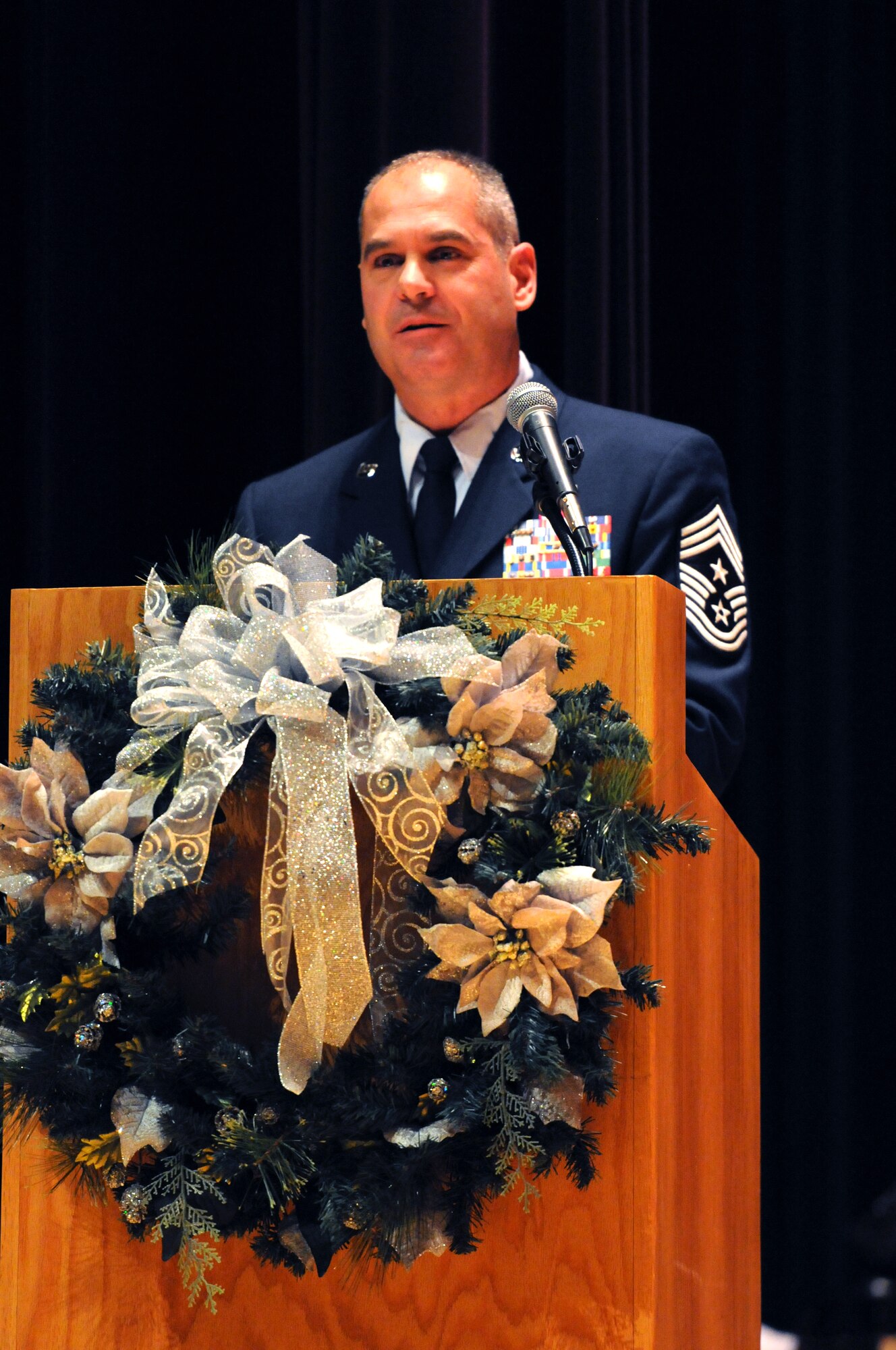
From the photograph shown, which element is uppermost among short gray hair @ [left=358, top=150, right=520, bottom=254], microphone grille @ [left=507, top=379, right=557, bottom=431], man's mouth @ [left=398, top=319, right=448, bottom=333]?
short gray hair @ [left=358, top=150, right=520, bottom=254]

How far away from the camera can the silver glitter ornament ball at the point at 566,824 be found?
3.21 ft

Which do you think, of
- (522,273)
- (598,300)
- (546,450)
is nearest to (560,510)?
(546,450)

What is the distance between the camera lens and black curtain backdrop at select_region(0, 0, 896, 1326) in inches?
88.2

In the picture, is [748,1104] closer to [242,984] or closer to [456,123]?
[242,984]

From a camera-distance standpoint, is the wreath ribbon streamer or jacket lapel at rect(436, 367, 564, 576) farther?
jacket lapel at rect(436, 367, 564, 576)

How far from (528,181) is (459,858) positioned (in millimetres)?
1732

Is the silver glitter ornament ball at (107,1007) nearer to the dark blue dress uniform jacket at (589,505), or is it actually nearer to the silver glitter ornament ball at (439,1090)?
the silver glitter ornament ball at (439,1090)

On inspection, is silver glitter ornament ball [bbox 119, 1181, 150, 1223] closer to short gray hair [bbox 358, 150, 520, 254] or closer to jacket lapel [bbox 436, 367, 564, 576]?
jacket lapel [bbox 436, 367, 564, 576]

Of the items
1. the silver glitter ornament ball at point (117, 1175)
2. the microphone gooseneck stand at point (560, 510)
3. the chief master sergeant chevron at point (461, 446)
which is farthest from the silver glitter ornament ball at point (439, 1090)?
the chief master sergeant chevron at point (461, 446)

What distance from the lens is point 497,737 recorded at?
995mm

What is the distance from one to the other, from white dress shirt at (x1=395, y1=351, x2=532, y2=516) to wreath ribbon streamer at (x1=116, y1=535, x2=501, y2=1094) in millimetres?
867

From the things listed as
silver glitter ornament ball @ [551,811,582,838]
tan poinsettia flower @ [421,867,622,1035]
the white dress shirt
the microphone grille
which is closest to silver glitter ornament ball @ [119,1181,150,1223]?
tan poinsettia flower @ [421,867,622,1035]

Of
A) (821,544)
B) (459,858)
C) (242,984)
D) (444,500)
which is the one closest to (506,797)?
(459,858)

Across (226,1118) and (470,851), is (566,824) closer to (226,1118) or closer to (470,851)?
(470,851)
